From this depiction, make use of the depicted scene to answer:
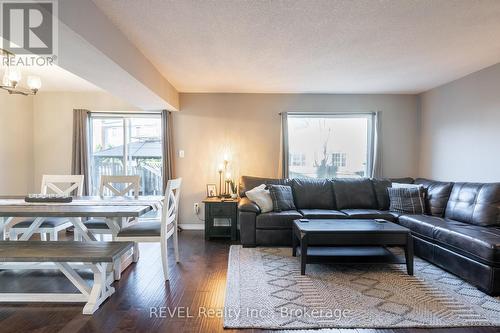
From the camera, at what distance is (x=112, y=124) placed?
4898 mm

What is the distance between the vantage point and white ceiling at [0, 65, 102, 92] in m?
3.63

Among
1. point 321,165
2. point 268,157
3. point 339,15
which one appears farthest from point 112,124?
point 339,15

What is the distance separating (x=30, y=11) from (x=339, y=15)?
218cm

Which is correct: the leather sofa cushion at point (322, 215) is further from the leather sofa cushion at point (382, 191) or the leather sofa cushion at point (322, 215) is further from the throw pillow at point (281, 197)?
the leather sofa cushion at point (382, 191)

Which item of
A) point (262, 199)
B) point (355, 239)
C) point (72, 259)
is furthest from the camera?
point (262, 199)

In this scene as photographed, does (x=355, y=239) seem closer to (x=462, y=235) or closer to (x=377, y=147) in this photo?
(x=462, y=235)

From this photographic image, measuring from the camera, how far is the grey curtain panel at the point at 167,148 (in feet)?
15.2

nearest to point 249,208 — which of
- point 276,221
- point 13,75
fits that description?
point 276,221

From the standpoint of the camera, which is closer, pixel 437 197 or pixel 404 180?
pixel 437 197

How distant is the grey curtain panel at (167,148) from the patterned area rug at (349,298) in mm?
2191

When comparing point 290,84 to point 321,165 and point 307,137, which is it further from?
point 321,165

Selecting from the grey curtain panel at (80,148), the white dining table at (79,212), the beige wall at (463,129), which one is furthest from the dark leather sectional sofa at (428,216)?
the grey curtain panel at (80,148)

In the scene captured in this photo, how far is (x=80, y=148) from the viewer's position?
458cm

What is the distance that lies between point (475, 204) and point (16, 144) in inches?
264
